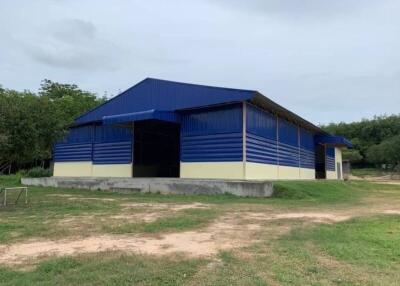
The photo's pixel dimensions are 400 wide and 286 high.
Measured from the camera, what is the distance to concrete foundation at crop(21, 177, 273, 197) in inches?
617

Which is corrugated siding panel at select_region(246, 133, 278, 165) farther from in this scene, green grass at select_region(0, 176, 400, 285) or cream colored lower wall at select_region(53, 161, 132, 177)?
green grass at select_region(0, 176, 400, 285)

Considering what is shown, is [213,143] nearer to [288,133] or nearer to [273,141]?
[273,141]

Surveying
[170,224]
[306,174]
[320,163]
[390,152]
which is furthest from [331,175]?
[170,224]

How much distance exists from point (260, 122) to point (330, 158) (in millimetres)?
18847

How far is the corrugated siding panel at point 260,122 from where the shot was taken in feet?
59.0

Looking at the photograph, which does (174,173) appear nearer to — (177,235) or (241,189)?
(241,189)

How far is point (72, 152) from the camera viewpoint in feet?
83.6

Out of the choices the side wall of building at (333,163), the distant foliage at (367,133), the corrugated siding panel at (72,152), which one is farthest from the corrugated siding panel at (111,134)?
the distant foliage at (367,133)

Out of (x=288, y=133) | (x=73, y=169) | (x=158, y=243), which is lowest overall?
(x=158, y=243)

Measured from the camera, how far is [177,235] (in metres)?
7.60

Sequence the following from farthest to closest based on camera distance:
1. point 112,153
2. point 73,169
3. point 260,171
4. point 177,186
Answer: point 73,169 < point 112,153 < point 260,171 < point 177,186

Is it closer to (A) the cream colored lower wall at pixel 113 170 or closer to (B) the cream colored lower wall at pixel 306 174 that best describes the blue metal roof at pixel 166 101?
(A) the cream colored lower wall at pixel 113 170

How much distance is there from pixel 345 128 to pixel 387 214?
63.2 meters

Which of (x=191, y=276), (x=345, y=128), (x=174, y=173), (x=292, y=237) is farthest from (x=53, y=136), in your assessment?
(x=345, y=128)
